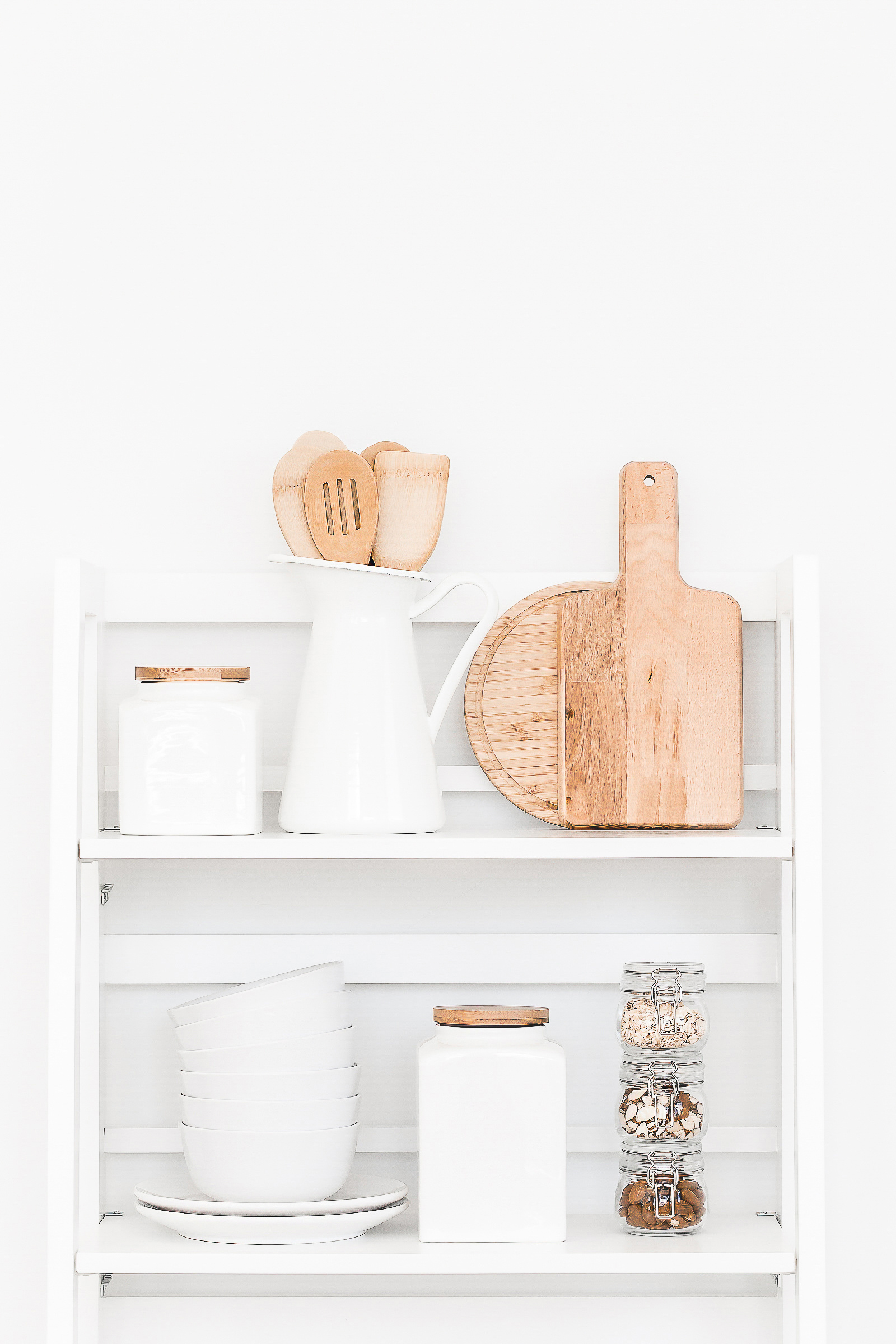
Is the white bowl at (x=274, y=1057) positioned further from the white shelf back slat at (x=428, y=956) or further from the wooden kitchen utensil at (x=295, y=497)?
the wooden kitchen utensil at (x=295, y=497)

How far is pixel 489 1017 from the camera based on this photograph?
1.00 meters

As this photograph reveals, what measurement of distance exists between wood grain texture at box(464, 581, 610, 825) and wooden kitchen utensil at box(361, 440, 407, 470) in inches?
6.8

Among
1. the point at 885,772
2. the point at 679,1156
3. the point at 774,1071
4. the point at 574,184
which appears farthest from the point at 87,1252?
the point at 574,184

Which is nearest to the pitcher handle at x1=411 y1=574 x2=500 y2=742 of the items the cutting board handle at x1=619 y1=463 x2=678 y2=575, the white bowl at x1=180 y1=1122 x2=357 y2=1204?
the cutting board handle at x1=619 y1=463 x2=678 y2=575

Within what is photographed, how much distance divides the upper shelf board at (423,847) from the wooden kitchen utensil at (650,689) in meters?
0.09

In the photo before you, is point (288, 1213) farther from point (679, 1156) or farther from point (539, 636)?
point (539, 636)

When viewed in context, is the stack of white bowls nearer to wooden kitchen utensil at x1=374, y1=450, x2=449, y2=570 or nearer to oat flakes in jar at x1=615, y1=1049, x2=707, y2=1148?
oat flakes in jar at x1=615, y1=1049, x2=707, y2=1148

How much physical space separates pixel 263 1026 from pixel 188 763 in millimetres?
217

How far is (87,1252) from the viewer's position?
991 millimetres

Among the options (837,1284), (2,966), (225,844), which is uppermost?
(225,844)

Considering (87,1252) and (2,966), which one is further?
(2,966)

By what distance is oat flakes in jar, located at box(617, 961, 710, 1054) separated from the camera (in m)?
1.03

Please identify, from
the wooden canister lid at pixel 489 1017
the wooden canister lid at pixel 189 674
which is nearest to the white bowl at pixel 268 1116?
the wooden canister lid at pixel 489 1017

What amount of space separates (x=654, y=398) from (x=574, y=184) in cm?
22
